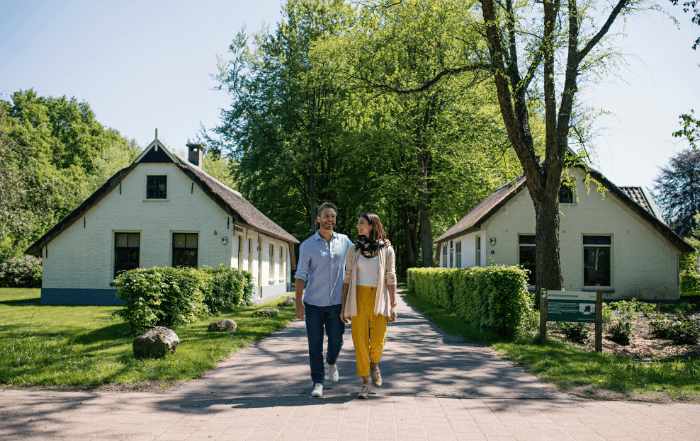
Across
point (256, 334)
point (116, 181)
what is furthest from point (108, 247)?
point (256, 334)

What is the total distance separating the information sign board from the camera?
31.8 ft

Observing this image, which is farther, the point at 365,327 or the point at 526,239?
the point at 526,239

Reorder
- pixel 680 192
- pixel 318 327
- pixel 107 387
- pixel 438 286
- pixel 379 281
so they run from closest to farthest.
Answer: pixel 379 281, pixel 318 327, pixel 107 387, pixel 438 286, pixel 680 192

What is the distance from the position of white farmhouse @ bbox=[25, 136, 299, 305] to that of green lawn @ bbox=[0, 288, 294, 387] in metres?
5.82

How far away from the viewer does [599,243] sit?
21.4 metres

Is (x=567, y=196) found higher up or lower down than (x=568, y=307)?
higher up

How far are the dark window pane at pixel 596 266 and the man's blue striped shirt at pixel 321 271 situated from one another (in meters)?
18.4

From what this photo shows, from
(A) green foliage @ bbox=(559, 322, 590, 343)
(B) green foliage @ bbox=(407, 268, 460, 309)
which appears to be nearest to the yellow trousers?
(A) green foliage @ bbox=(559, 322, 590, 343)

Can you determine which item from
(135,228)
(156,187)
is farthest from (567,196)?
(135,228)

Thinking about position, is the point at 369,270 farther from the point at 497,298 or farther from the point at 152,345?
the point at 497,298

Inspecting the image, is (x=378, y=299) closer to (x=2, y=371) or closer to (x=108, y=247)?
(x=2, y=371)

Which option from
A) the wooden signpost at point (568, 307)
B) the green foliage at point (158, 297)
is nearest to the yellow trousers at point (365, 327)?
the wooden signpost at point (568, 307)

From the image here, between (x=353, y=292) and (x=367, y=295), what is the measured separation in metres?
0.16

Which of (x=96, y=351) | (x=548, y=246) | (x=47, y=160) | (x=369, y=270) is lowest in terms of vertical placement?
(x=96, y=351)
